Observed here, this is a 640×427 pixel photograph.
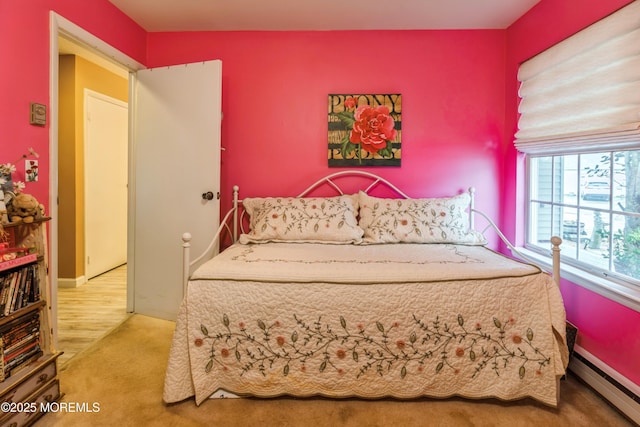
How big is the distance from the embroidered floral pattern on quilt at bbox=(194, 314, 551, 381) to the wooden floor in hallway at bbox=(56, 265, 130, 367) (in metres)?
1.18

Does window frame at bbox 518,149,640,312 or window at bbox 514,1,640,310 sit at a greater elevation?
window at bbox 514,1,640,310

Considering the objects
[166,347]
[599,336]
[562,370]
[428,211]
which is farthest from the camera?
[428,211]

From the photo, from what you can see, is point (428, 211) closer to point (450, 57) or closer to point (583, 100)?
point (583, 100)

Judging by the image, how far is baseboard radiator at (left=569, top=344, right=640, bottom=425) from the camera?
1.58 meters

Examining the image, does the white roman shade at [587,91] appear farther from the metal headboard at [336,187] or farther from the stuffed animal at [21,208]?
the stuffed animal at [21,208]

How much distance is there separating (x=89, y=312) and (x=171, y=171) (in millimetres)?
1340

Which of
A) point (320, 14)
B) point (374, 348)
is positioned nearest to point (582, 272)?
point (374, 348)

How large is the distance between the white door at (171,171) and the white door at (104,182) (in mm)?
1289

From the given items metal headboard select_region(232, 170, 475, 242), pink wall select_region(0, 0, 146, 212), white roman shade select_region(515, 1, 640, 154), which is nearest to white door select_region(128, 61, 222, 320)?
metal headboard select_region(232, 170, 475, 242)

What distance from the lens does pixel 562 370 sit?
1.59m

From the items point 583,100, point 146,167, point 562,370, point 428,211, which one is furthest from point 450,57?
point 146,167

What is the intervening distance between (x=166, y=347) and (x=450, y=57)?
2906 millimetres

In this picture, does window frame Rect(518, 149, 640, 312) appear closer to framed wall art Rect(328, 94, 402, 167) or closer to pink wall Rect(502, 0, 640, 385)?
pink wall Rect(502, 0, 640, 385)

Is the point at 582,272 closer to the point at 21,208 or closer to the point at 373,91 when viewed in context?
the point at 373,91
